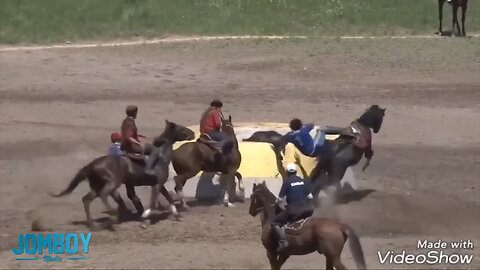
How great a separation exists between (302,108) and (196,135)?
23.4ft

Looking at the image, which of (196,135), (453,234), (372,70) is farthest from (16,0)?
(453,234)

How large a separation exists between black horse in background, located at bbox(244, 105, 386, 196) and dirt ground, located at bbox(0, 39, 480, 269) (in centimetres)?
71

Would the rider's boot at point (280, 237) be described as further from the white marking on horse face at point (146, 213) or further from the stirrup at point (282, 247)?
the white marking on horse face at point (146, 213)

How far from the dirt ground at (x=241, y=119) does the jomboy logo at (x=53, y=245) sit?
0.17m

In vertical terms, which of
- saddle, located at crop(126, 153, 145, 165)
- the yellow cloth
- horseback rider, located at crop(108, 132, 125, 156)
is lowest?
the yellow cloth

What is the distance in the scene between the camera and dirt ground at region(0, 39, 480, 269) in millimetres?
16656

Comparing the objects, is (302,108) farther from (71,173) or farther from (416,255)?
(416,255)

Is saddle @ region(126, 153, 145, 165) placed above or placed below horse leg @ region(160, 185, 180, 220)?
above

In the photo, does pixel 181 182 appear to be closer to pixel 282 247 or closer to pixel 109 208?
pixel 109 208

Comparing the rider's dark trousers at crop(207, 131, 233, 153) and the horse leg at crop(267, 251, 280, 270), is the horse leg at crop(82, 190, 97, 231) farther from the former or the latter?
the horse leg at crop(267, 251, 280, 270)

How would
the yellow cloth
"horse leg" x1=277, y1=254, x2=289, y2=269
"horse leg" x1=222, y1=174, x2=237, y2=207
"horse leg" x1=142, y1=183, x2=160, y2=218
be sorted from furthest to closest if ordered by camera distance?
the yellow cloth
"horse leg" x1=222, y1=174, x2=237, y2=207
"horse leg" x1=142, y1=183, x2=160, y2=218
"horse leg" x1=277, y1=254, x2=289, y2=269

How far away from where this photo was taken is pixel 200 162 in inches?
731

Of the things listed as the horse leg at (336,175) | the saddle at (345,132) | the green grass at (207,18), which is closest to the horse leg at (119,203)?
the horse leg at (336,175)

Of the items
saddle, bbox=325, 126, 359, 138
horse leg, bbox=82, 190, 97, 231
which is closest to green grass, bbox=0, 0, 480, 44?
saddle, bbox=325, 126, 359, 138
